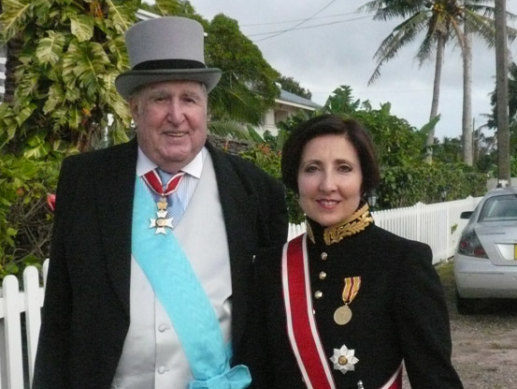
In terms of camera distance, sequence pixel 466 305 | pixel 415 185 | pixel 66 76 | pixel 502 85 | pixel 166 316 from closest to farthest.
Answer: pixel 166 316
pixel 66 76
pixel 466 305
pixel 415 185
pixel 502 85

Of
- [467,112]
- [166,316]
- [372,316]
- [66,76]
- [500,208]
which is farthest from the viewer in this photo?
[467,112]

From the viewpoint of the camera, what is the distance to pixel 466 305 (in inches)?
382

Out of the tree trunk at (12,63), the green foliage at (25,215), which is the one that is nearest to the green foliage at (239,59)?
the tree trunk at (12,63)

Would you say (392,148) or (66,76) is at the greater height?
(66,76)

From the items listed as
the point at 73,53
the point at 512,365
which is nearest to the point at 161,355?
the point at 73,53

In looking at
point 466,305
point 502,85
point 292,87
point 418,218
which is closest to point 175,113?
point 466,305

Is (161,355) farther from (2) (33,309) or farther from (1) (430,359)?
(2) (33,309)

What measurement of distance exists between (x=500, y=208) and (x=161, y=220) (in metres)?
7.81

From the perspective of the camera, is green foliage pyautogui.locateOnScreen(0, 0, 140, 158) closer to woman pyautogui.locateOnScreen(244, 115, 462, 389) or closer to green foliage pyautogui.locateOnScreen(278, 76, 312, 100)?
woman pyautogui.locateOnScreen(244, 115, 462, 389)

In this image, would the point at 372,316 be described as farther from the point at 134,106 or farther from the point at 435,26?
the point at 435,26

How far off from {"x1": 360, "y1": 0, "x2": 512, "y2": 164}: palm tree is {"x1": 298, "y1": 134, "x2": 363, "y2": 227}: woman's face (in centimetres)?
3191

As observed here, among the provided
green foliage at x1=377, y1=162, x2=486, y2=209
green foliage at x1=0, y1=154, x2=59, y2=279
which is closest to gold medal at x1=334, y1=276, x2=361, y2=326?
green foliage at x1=0, y1=154, x2=59, y2=279

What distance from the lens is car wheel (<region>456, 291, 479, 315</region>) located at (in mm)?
9664

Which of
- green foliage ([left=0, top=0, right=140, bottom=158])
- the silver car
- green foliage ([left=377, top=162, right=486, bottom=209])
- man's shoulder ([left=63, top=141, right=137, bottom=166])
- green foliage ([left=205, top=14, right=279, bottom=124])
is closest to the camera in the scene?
man's shoulder ([left=63, top=141, right=137, bottom=166])
